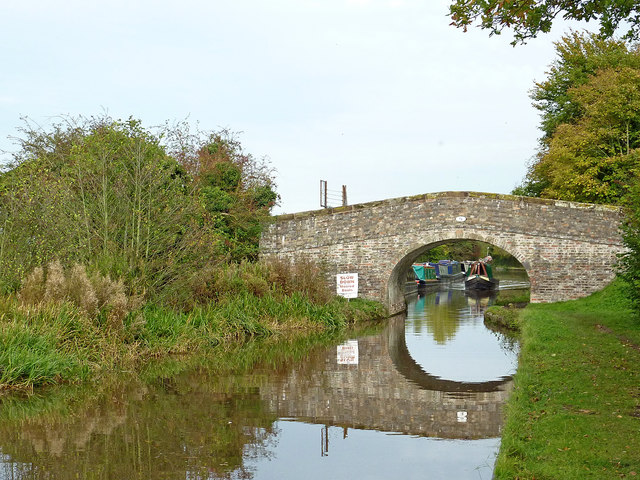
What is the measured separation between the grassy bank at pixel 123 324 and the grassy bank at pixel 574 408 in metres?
6.45

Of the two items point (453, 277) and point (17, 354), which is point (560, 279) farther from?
point (453, 277)

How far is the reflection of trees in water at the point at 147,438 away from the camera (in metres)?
6.13

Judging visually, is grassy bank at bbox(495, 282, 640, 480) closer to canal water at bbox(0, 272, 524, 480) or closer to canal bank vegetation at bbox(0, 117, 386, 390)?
canal water at bbox(0, 272, 524, 480)

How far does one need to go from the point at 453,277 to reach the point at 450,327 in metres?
33.3

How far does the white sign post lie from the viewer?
22703 mm

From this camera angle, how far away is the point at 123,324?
12.2 meters

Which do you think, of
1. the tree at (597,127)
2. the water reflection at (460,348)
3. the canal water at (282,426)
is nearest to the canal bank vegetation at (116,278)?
the canal water at (282,426)

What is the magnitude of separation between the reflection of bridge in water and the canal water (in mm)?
20

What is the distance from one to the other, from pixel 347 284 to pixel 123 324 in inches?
457

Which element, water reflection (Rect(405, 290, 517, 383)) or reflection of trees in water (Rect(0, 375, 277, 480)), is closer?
reflection of trees in water (Rect(0, 375, 277, 480))

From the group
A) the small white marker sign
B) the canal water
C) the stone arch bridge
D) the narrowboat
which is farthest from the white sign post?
the narrowboat

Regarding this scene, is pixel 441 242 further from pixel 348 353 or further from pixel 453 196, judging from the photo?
pixel 348 353

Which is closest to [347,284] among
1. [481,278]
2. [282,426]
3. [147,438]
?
[282,426]

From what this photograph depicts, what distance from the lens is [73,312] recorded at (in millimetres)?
11328
